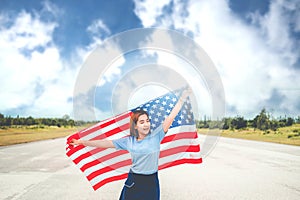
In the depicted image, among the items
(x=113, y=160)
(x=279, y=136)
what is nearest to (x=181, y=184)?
(x=113, y=160)

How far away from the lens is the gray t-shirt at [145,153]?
3619mm

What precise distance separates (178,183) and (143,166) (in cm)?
396

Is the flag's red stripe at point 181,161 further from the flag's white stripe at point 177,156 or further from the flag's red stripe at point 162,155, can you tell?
the flag's red stripe at point 162,155

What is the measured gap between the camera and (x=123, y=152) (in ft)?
18.3

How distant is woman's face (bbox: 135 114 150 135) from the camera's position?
12.3 feet

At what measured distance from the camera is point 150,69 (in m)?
7.76

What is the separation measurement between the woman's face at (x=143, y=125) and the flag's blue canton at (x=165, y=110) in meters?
1.31

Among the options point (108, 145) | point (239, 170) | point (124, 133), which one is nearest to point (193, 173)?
point (239, 170)

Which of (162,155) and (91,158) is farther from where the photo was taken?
(162,155)

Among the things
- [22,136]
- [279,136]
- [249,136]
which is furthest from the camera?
[249,136]

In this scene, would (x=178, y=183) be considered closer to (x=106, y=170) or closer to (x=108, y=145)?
(x=106, y=170)

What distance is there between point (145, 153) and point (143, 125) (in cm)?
33

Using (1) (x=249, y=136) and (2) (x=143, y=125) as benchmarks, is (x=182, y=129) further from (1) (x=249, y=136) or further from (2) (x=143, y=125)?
(1) (x=249, y=136)

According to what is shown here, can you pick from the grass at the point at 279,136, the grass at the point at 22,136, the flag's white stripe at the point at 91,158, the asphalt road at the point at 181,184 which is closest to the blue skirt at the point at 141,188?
the flag's white stripe at the point at 91,158
